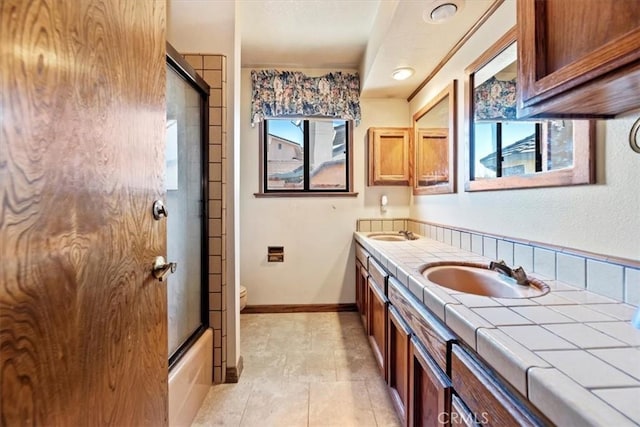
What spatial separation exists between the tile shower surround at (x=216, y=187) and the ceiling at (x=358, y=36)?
44 cm

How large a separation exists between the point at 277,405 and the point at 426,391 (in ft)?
3.09

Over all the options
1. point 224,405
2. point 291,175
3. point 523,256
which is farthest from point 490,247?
point 291,175

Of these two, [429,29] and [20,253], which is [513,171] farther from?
[20,253]

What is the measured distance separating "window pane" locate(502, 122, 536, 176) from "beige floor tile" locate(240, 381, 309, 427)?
163 cm

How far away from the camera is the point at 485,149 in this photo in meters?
1.68

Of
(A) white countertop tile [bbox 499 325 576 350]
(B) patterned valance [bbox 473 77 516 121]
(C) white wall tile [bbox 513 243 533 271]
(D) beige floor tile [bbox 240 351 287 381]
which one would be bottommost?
(D) beige floor tile [bbox 240 351 287 381]

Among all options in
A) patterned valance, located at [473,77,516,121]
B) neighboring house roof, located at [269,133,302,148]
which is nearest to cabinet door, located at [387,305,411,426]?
patterned valance, located at [473,77,516,121]

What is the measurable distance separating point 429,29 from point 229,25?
3.97 ft

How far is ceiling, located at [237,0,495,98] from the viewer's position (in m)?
1.71

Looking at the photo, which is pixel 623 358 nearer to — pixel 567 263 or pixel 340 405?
pixel 567 263

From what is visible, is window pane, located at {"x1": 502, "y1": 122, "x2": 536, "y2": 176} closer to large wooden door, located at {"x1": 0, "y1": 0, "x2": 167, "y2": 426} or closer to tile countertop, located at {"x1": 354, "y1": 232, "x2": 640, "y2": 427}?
tile countertop, located at {"x1": 354, "y1": 232, "x2": 640, "y2": 427}

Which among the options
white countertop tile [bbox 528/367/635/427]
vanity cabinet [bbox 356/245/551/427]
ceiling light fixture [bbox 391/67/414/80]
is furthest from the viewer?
ceiling light fixture [bbox 391/67/414/80]

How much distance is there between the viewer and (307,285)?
3078 millimetres

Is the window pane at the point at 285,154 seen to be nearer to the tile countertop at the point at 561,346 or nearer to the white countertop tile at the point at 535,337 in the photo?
the tile countertop at the point at 561,346
